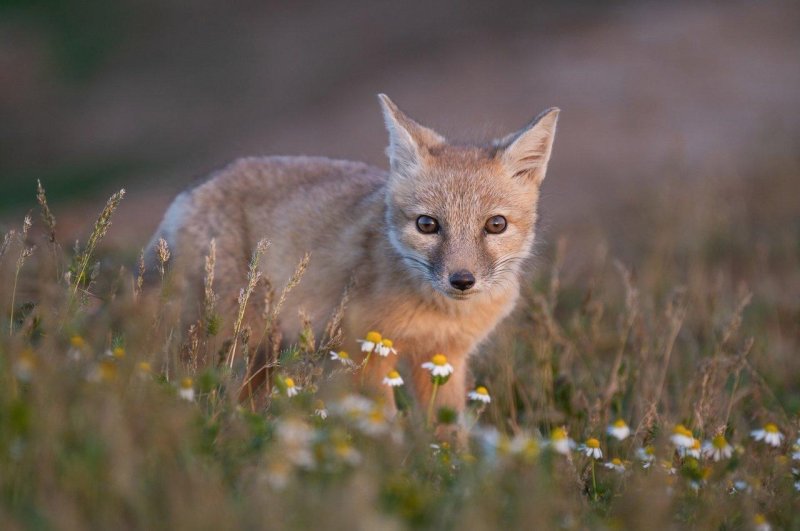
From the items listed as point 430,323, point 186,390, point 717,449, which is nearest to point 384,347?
point 430,323

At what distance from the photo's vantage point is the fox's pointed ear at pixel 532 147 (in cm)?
475

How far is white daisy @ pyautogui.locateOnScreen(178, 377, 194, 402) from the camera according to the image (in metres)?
3.09

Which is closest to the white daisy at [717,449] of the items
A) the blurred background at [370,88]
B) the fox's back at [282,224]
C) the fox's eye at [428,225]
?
the fox's eye at [428,225]

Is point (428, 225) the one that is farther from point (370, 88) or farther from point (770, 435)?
point (370, 88)

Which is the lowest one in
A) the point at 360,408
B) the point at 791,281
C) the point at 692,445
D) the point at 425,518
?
the point at 791,281

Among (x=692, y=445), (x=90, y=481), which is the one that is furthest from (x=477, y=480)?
(x=692, y=445)

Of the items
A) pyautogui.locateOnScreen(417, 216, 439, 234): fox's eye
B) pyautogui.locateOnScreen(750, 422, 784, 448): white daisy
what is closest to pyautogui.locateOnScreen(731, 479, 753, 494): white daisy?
pyautogui.locateOnScreen(750, 422, 784, 448): white daisy

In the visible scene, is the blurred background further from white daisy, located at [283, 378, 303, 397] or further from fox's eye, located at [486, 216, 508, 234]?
white daisy, located at [283, 378, 303, 397]

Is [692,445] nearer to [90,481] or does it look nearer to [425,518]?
[425,518]

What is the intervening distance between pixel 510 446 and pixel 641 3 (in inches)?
694

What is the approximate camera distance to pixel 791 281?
786 centimetres

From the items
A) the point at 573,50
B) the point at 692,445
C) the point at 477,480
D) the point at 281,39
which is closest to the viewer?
the point at 477,480

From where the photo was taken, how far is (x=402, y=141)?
489 centimetres

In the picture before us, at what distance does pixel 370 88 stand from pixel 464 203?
13.9 metres
